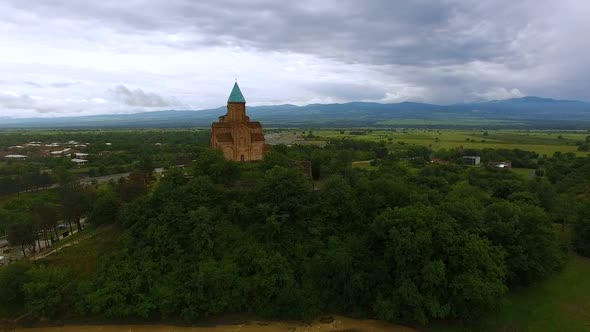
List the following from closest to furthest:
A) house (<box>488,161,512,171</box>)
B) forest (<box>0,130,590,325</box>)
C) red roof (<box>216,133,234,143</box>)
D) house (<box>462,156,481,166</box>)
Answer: forest (<box>0,130,590,325</box>) < red roof (<box>216,133,234,143</box>) < house (<box>488,161,512,171</box>) < house (<box>462,156,481,166</box>)

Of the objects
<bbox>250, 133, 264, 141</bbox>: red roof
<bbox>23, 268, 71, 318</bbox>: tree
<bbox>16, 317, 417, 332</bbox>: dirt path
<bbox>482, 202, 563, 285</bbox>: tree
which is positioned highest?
<bbox>250, 133, 264, 141</bbox>: red roof

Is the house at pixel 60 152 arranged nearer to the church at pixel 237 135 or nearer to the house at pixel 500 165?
the church at pixel 237 135

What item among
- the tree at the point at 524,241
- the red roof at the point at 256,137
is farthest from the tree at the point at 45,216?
the tree at the point at 524,241

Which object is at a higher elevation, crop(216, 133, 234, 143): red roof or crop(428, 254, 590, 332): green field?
crop(216, 133, 234, 143): red roof

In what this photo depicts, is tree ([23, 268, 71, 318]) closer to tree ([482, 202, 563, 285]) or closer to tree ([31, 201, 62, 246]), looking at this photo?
tree ([31, 201, 62, 246])

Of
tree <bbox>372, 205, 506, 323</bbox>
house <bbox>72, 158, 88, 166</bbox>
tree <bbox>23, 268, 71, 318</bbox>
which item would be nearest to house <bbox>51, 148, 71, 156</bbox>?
house <bbox>72, 158, 88, 166</bbox>

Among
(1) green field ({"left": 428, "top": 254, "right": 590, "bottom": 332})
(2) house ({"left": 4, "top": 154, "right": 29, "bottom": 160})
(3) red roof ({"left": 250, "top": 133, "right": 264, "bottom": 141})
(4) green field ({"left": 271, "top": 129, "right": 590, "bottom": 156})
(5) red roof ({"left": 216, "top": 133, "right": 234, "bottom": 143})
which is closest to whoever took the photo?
(1) green field ({"left": 428, "top": 254, "right": 590, "bottom": 332})

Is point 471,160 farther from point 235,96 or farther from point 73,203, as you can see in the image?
point 73,203

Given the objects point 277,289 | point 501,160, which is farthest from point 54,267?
point 501,160
